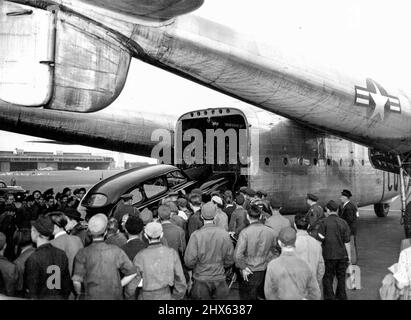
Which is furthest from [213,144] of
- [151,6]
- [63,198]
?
[151,6]

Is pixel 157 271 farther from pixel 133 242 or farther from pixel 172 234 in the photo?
pixel 172 234

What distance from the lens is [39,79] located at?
577 cm

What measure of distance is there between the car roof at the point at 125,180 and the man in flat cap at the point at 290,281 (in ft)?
23.7

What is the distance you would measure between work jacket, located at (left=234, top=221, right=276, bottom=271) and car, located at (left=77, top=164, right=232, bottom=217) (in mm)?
5633

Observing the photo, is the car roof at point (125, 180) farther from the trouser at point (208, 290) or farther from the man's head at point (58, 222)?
the trouser at point (208, 290)

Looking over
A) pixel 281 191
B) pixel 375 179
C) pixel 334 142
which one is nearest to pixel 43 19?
pixel 281 191

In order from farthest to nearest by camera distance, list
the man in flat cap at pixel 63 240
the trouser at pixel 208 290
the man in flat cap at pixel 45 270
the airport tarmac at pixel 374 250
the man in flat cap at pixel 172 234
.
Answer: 1. the airport tarmac at pixel 374 250
2. the man in flat cap at pixel 172 234
3. the man in flat cap at pixel 63 240
4. the trouser at pixel 208 290
5. the man in flat cap at pixel 45 270

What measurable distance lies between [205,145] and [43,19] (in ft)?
32.5

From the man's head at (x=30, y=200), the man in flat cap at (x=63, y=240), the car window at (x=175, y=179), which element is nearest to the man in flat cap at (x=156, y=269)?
the man in flat cap at (x=63, y=240)

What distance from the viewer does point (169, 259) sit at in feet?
15.7

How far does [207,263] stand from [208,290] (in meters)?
0.34

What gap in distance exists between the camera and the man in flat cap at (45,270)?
4.45m

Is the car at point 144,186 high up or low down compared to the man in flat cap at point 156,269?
up

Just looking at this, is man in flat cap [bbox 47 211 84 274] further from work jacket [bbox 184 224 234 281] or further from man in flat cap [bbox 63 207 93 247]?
work jacket [bbox 184 224 234 281]
